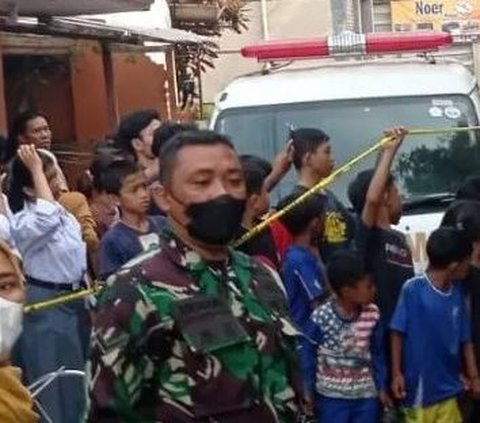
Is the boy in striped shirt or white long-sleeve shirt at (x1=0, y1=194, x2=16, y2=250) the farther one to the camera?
the boy in striped shirt

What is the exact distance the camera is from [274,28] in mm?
31078

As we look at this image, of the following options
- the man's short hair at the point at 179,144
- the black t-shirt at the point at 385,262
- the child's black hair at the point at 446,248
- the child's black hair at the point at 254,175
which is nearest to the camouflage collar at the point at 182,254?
the man's short hair at the point at 179,144

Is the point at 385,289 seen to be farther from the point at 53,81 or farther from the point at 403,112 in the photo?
the point at 53,81

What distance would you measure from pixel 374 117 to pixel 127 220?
10.1 feet

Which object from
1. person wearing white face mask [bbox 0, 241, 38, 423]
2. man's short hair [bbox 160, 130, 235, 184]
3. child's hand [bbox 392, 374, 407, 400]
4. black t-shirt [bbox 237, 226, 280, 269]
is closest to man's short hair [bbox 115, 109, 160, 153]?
A: black t-shirt [bbox 237, 226, 280, 269]

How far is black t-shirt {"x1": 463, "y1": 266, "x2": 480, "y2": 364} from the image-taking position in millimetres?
7023

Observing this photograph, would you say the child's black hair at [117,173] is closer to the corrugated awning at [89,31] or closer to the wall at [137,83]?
the corrugated awning at [89,31]

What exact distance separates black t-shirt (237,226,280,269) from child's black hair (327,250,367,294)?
0.25 m

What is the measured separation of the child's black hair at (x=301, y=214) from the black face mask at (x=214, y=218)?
10.4 feet

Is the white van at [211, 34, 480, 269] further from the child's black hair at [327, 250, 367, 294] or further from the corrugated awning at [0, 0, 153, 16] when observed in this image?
the corrugated awning at [0, 0, 153, 16]

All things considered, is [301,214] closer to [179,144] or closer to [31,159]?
[31,159]

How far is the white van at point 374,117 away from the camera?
9523mm

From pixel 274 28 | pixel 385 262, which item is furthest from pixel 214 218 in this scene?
pixel 274 28

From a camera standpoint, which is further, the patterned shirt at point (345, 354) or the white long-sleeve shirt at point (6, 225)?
the patterned shirt at point (345, 354)
